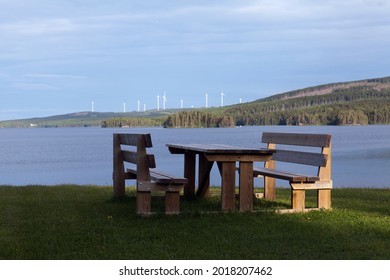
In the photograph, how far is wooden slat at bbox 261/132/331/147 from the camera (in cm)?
994

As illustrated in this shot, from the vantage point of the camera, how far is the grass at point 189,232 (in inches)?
274

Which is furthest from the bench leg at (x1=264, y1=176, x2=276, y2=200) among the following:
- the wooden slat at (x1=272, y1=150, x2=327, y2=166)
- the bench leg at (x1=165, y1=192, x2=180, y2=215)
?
the bench leg at (x1=165, y1=192, x2=180, y2=215)

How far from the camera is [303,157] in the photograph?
10.6 m

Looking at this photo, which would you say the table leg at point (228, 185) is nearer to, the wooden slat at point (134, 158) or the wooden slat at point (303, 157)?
the wooden slat at point (134, 158)

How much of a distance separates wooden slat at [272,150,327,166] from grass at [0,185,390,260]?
0.79m

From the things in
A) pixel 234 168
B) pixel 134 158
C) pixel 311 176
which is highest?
pixel 134 158

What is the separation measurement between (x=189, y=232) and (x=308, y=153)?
10.1 ft

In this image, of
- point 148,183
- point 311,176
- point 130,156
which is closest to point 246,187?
point 311,176

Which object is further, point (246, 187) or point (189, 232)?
point (246, 187)

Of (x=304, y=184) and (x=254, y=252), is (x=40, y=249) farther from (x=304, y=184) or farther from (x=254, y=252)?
(x=304, y=184)

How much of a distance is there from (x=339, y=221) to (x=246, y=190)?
1.54m

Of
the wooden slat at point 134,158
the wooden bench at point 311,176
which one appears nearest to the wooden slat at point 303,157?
the wooden bench at point 311,176

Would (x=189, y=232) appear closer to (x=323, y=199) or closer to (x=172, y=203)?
(x=172, y=203)
